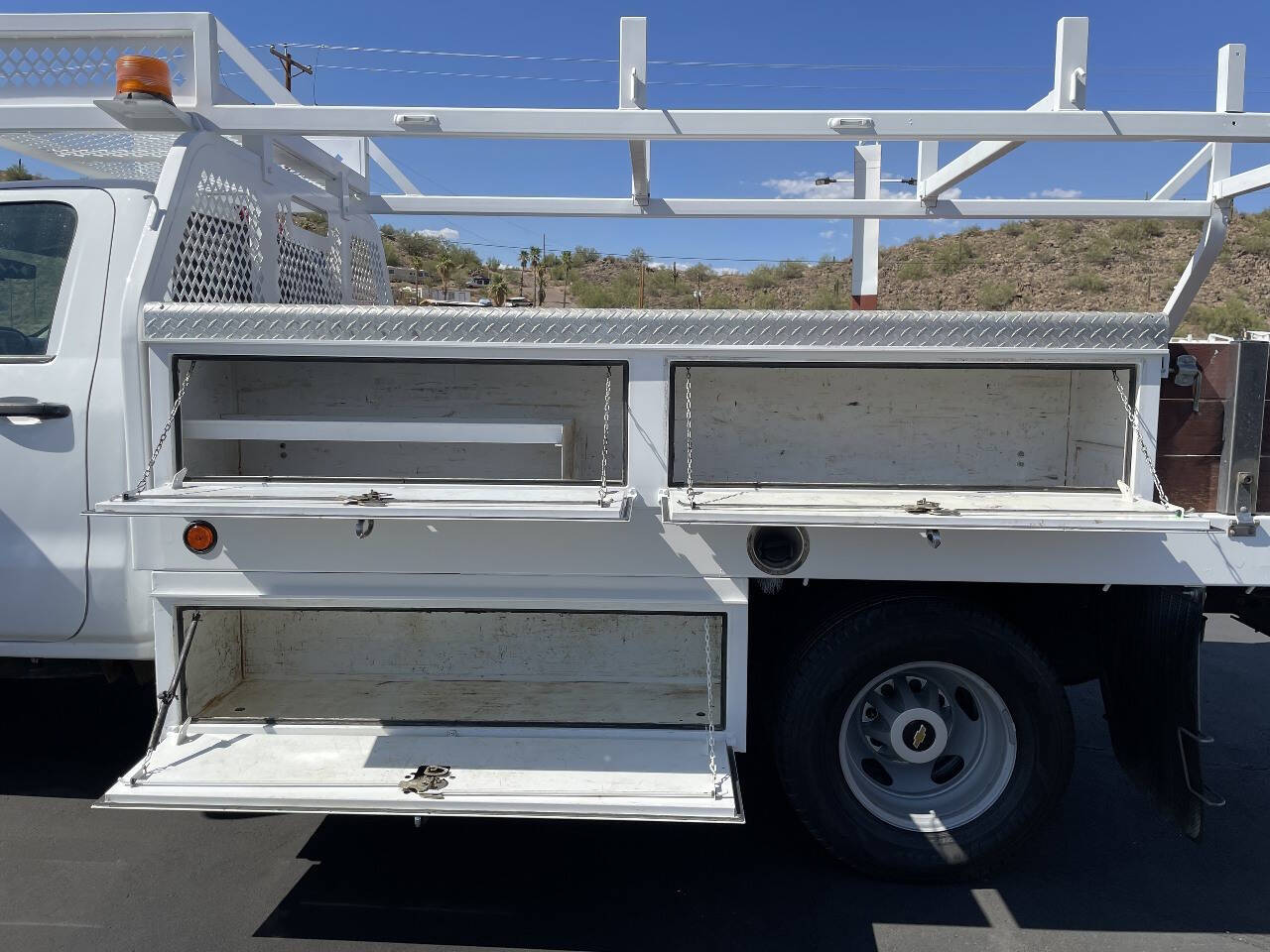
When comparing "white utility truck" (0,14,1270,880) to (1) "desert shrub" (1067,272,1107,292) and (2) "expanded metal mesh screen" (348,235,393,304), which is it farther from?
(1) "desert shrub" (1067,272,1107,292)

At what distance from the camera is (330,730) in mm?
2848

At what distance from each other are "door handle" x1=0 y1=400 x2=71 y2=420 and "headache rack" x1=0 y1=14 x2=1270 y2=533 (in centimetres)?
39

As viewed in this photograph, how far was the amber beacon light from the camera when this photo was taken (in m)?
2.65

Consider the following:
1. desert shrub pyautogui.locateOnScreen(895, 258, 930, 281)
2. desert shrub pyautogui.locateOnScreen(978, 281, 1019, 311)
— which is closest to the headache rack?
desert shrub pyautogui.locateOnScreen(978, 281, 1019, 311)

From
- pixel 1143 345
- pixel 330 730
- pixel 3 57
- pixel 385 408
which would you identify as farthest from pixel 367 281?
pixel 1143 345

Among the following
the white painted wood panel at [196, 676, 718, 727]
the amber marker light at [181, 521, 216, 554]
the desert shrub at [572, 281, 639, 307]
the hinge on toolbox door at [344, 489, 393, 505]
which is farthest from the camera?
the desert shrub at [572, 281, 639, 307]

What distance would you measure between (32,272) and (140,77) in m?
0.80

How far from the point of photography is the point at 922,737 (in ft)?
9.37

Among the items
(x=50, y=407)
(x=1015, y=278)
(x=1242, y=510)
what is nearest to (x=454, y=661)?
(x=50, y=407)

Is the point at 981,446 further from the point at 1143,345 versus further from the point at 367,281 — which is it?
the point at 367,281

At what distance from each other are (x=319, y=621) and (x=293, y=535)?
0.75m

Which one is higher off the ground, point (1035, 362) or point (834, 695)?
point (1035, 362)

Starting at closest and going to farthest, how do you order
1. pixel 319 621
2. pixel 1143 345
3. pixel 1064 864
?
pixel 1143 345 < pixel 1064 864 < pixel 319 621

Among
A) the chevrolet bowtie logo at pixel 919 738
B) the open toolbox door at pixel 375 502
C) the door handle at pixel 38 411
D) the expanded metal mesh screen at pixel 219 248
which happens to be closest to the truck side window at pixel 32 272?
the door handle at pixel 38 411
